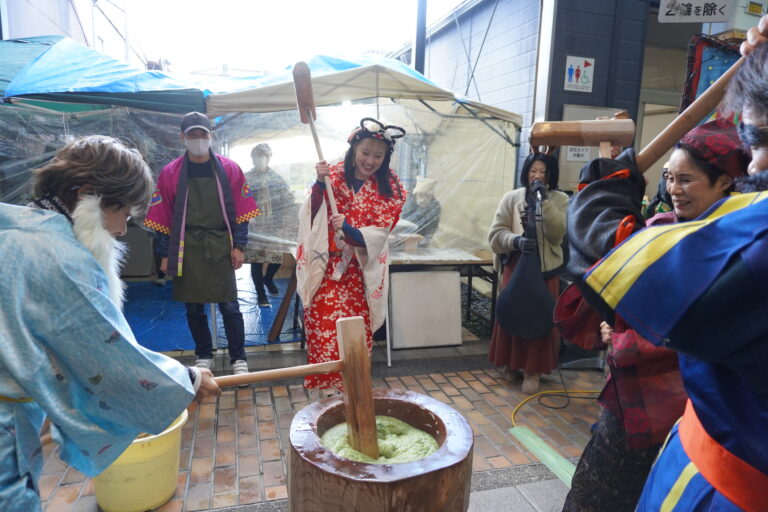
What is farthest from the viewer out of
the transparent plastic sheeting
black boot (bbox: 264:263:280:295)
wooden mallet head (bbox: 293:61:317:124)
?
black boot (bbox: 264:263:280:295)

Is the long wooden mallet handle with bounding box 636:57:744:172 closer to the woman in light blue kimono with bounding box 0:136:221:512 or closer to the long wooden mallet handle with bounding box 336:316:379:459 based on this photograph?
the long wooden mallet handle with bounding box 336:316:379:459

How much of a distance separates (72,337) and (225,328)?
2765 mm

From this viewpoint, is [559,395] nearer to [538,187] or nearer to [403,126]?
[538,187]

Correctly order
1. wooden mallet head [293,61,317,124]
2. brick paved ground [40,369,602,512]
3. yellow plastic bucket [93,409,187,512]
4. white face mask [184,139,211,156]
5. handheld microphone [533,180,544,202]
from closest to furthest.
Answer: yellow plastic bucket [93,409,187,512], brick paved ground [40,369,602,512], wooden mallet head [293,61,317,124], white face mask [184,139,211,156], handheld microphone [533,180,544,202]

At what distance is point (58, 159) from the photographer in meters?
1.33

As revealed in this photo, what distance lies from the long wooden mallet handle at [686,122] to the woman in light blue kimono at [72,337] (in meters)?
1.54

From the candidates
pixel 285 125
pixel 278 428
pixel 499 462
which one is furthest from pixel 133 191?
pixel 285 125

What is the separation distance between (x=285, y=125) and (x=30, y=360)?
4016 millimetres

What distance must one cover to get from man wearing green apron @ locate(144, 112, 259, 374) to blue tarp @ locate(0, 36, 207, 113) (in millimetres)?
782

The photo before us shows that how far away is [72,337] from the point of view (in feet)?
3.92

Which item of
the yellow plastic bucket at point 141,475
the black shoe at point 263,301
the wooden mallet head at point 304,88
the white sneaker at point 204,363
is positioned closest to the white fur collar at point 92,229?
the yellow plastic bucket at point 141,475

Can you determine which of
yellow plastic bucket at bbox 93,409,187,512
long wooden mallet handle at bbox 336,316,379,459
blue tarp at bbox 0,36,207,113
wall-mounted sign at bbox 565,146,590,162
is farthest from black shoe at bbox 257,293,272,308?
long wooden mallet handle at bbox 336,316,379,459

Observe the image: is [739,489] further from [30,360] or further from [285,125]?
[285,125]

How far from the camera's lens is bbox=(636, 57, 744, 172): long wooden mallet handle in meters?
1.28
